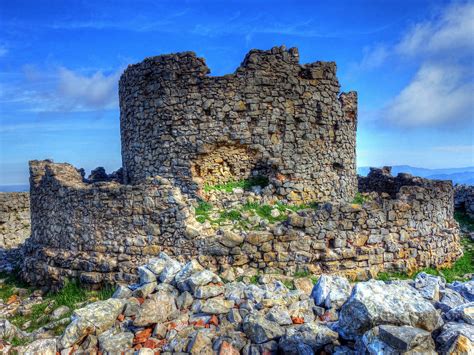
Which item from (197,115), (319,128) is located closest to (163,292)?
(197,115)

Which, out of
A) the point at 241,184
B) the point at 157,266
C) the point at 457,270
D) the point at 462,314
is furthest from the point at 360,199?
the point at 462,314

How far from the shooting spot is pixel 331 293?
523cm

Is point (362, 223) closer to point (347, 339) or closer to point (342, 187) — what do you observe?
point (342, 187)

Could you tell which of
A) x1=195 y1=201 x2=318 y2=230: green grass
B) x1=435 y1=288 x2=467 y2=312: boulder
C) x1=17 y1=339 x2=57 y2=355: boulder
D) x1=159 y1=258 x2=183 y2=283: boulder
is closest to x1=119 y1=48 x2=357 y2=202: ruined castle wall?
x1=195 y1=201 x2=318 y2=230: green grass

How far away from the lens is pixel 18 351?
473cm

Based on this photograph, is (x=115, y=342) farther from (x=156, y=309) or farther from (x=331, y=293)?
(x=331, y=293)

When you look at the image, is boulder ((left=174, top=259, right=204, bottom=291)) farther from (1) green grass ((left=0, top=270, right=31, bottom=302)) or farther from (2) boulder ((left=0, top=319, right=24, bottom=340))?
(1) green grass ((left=0, top=270, right=31, bottom=302))

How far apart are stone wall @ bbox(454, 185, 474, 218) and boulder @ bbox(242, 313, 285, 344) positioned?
15220mm

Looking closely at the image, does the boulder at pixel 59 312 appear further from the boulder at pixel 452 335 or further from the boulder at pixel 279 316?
the boulder at pixel 452 335

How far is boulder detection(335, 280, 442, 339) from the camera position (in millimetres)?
3914

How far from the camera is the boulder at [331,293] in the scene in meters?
5.11

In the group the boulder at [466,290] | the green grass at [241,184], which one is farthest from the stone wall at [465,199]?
the boulder at [466,290]

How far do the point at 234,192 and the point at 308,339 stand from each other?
649 cm

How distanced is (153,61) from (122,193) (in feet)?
13.9
